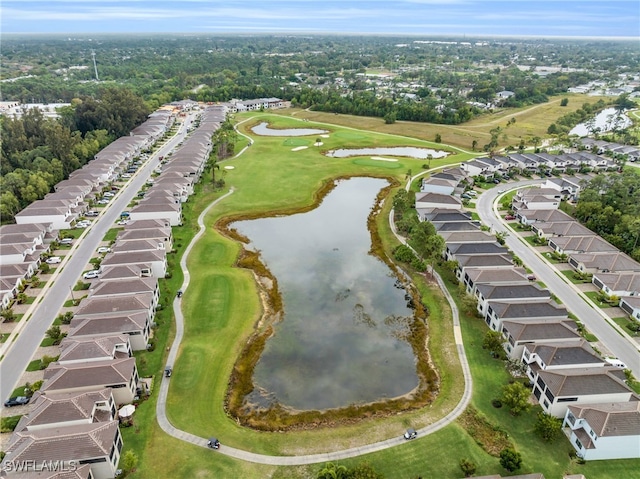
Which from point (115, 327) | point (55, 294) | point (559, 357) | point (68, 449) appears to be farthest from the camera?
point (55, 294)

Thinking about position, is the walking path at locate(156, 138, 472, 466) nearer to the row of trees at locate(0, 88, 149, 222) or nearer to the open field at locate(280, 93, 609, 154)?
the row of trees at locate(0, 88, 149, 222)

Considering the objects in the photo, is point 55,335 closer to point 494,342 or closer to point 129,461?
point 129,461

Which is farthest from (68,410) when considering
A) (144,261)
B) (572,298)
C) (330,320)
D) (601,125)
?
(601,125)

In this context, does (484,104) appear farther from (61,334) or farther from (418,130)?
(61,334)

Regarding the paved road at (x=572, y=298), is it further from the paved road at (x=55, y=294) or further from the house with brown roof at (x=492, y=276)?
the paved road at (x=55, y=294)

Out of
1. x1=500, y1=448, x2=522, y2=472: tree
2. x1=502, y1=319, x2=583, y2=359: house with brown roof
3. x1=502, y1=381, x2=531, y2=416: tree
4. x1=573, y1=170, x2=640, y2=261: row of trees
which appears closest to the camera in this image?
x1=500, y1=448, x2=522, y2=472: tree

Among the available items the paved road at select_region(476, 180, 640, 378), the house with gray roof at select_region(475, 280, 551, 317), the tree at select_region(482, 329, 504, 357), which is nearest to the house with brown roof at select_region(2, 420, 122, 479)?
the tree at select_region(482, 329, 504, 357)

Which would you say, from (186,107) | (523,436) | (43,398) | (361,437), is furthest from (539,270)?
(186,107)
